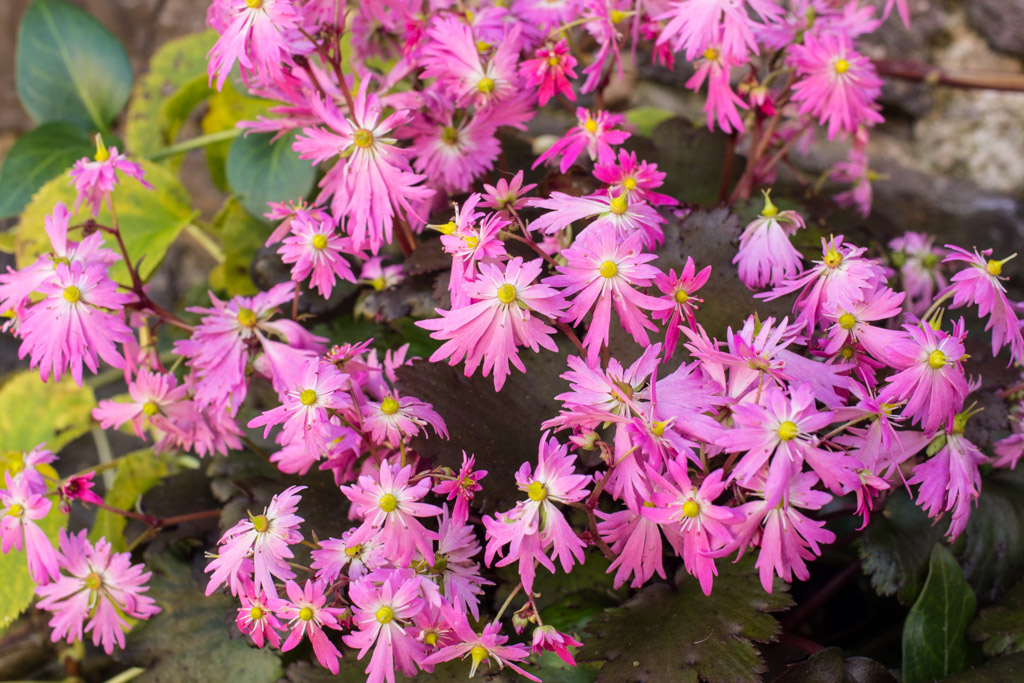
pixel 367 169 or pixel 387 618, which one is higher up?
pixel 367 169

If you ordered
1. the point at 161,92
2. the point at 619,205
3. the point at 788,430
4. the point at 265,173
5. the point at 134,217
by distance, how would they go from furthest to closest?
the point at 161,92 < the point at 134,217 < the point at 265,173 < the point at 619,205 < the point at 788,430

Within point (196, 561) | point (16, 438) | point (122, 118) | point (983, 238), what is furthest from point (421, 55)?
point (122, 118)

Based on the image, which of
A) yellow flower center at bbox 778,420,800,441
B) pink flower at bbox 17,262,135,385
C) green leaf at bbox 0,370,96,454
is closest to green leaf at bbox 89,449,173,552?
green leaf at bbox 0,370,96,454

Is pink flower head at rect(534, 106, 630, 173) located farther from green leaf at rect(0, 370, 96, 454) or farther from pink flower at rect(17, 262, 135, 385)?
green leaf at rect(0, 370, 96, 454)

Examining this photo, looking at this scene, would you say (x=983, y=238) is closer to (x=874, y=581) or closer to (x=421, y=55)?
(x=874, y=581)

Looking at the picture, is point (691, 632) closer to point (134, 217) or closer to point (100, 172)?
point (100, 172)

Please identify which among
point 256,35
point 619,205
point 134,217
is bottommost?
point 134,217

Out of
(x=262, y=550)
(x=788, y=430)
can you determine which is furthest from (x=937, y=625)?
(x=262, y=550)
